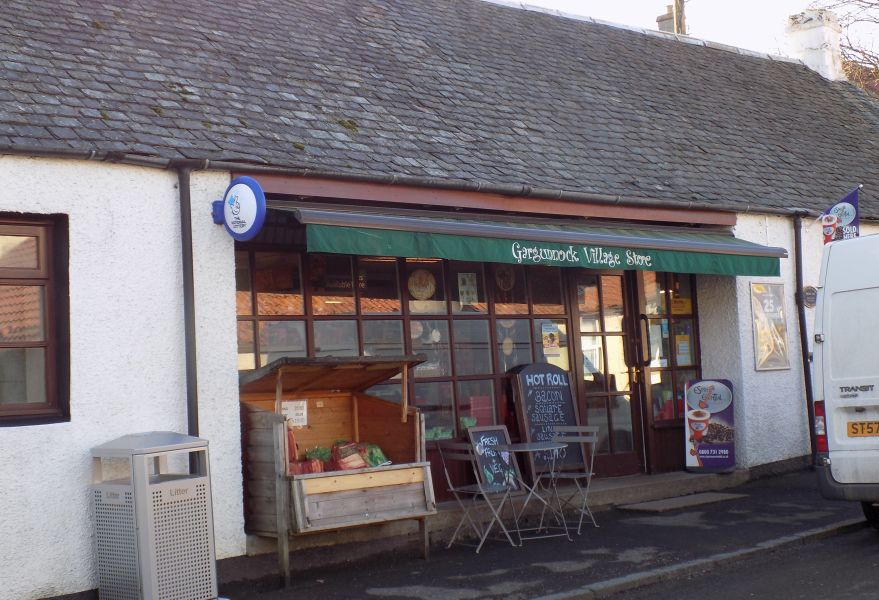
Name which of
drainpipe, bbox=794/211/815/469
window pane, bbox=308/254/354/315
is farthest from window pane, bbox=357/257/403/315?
drainpipe, bbox=794/211/815/469

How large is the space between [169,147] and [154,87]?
3.17ft

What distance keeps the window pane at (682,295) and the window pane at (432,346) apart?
134 inches

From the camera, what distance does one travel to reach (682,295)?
12.3m

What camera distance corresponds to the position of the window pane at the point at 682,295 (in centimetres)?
1224

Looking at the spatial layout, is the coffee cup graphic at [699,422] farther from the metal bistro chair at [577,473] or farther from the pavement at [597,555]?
the metal bistro chair at [577,473]

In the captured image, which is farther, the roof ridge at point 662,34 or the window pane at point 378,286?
the roof ridge at point 662,34

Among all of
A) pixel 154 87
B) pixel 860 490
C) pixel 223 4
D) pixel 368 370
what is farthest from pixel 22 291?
pixel 860 490

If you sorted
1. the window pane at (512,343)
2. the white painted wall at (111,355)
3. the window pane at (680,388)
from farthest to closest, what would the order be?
the window pane at (680,388) → the window pane at (512,343) → the white painted wall at (111,355)

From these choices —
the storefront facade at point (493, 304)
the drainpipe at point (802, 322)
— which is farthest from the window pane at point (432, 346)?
the drainpipe at point (802, 322)

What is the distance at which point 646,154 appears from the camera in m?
11.9

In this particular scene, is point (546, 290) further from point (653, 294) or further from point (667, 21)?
point (667, 21)

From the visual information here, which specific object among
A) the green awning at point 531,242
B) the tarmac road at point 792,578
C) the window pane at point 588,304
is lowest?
the tarmac road at point 792,578

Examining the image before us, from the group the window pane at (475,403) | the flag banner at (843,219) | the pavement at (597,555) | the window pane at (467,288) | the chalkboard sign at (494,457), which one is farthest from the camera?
the flag banner at (843,219)

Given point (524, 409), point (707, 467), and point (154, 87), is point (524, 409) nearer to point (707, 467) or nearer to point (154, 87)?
point (707, 467)
